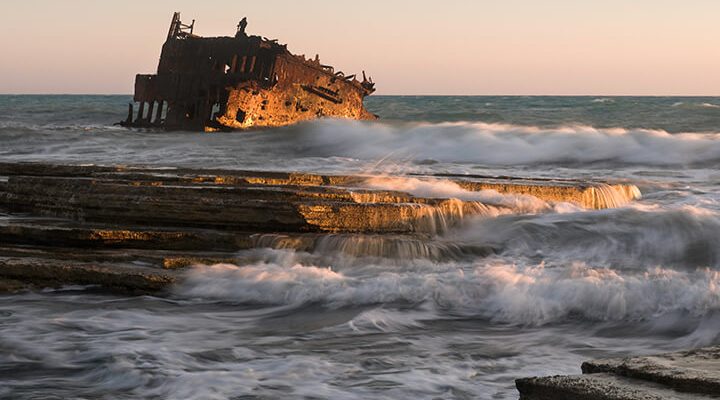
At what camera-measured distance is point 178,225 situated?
7602mm

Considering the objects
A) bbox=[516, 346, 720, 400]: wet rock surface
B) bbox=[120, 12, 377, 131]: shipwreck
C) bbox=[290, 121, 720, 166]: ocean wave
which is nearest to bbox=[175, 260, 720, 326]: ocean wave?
bbox=[516, 346, 720, 400]: wet rock surface

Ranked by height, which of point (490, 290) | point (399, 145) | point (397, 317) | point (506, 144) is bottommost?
point (397, 317)

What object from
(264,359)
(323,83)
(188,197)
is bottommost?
(264,359)

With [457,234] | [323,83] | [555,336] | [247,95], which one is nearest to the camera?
[555,336]

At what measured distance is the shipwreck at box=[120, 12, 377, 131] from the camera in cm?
2903

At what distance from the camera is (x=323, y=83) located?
103 feet

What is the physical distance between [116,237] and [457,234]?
2.92 meters

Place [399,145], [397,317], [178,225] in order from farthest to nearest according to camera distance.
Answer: [399,145]
[178,225]
[397,317]

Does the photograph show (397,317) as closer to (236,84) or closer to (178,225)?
(178,225)

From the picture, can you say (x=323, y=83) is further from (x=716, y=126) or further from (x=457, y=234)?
(x=457, y=234)

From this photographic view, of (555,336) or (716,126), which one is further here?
(716,126)

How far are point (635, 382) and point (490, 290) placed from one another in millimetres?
3469

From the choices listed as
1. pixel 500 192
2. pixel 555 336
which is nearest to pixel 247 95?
pixel 500 192

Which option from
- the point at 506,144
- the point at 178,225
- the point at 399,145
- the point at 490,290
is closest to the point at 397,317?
the point at 490,290
